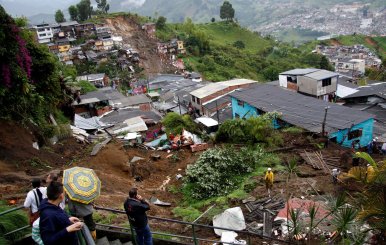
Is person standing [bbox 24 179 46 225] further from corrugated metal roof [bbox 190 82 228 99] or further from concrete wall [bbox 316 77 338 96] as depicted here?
concrete wall [bbox 316 77 338 96]

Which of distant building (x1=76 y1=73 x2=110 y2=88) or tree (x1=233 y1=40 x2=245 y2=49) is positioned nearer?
distant building (x1=76 y1=73 x2=110 y2=88)

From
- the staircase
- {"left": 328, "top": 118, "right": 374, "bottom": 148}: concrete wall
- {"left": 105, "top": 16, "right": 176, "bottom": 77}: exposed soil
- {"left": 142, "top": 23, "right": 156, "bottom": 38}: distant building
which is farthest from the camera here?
{"left": 142, "top": 23, "right": 156, "bottom": 38}: distant building

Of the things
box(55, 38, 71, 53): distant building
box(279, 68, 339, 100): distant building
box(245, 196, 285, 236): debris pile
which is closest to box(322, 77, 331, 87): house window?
box(279, 68, 339, 100): distant building

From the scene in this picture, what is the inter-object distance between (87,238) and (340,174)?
11651 mm

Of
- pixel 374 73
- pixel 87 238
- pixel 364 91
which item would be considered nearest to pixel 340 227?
pixel 87 238

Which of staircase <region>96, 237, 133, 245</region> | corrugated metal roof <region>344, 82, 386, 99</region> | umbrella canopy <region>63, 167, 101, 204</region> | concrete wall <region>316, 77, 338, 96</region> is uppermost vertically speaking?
umbrella canopy <region>63, 167, 101, 204</region>

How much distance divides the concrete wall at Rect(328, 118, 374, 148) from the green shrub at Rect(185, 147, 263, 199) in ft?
27.1

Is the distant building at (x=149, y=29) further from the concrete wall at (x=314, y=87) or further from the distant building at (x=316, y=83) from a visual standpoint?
the concrete wall at (x=314, y=87)

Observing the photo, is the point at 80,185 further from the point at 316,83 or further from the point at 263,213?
the point at 316,83

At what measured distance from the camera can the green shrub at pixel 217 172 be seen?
13.1 m

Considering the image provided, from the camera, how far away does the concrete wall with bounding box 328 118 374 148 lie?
21248mm

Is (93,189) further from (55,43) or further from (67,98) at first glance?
(55,43)

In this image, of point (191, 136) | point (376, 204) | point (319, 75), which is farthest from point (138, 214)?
point (319, 75)

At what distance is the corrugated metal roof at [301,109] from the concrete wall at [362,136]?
0.46 metres
